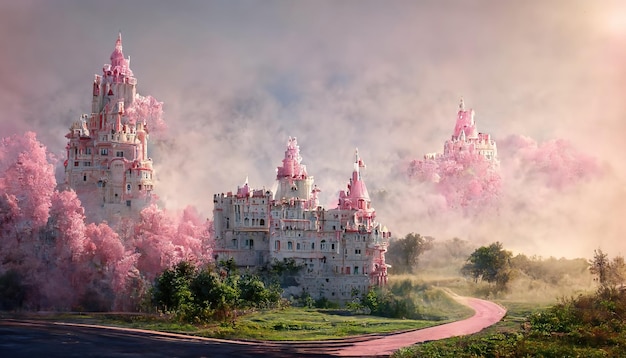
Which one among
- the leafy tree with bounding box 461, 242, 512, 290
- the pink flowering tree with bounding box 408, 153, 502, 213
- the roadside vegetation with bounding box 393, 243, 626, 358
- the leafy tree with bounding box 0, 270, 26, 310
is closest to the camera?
the roadside vegetation with bounding box 393, 243, 626, 358

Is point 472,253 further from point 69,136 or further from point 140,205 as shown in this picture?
point 69,136

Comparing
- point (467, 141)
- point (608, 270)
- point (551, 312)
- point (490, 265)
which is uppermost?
point (467, 141)

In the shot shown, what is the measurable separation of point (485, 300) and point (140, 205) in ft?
18.0

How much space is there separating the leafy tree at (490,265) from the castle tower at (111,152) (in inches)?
204

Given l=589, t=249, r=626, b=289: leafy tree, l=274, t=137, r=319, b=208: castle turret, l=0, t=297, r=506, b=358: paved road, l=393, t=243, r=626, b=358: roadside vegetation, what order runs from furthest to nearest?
1. l=274, t=137, r=319, b=208: castle turret
2. l=589, t=249, r=626, b=289: leafy tree
3. l=393, t=243, r=626, b=358: roadside vegetation
4. l=0, t=297, r=506, b=358: paved road

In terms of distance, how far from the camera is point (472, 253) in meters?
11.6

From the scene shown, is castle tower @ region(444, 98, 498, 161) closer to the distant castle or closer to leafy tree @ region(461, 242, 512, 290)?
the distant castle

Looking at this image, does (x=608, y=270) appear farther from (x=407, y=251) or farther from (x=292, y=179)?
(x=292, y=179)

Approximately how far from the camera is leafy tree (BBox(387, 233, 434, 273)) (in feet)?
39.0

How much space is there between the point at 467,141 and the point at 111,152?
5977 mm

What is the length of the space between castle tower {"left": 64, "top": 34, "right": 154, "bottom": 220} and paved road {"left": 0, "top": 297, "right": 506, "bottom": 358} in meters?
2.19

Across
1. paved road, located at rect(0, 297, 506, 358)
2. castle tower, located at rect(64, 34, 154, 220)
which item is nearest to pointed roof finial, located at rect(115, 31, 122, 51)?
castle tower, located at rect(64, 34, 154, 220)

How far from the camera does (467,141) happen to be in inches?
498

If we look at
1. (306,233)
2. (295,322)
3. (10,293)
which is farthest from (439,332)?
(10,293)
